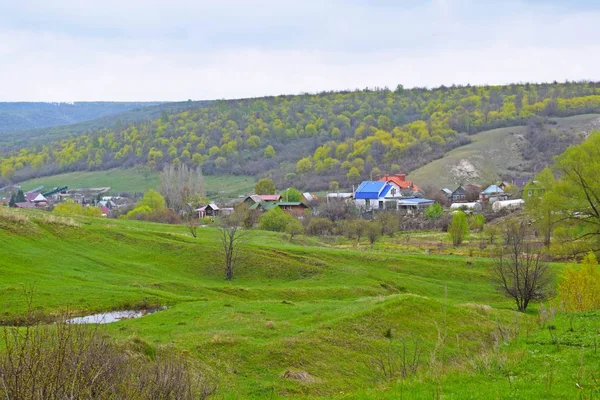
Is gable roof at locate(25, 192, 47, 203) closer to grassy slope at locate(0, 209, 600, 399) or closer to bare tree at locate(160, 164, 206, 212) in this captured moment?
bare tree at locate(160, 164, 206, 212)

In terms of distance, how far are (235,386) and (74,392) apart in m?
10.9

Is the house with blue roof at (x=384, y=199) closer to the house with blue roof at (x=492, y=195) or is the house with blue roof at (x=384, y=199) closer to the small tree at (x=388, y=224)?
the house with blue roof at (x=492, y=195)

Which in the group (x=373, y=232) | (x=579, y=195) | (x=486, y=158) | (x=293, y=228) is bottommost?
(x=373, y=232)

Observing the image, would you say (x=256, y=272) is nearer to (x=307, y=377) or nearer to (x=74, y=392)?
(x=307, y=377)

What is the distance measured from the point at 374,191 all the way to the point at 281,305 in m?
92.5

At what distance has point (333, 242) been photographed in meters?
76.7

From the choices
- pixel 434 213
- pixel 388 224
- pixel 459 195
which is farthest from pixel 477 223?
pixel 459 195

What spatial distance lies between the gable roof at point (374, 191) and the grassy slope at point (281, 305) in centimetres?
6492

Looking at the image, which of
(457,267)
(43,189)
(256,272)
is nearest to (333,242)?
(457,267)

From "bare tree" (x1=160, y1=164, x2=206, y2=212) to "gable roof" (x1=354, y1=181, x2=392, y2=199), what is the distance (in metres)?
32.6

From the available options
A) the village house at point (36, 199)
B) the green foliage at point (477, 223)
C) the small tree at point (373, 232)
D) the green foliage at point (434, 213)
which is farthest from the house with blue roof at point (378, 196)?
the village house at point (36, 199)

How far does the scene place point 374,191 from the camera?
405 feet

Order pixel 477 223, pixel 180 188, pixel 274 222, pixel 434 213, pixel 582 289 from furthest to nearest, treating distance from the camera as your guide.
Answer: pixel 180 188, pixel 434 213, pixel 477 223, pixel 274 222, pixel 582 289

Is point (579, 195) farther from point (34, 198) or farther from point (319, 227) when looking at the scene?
point (34, 198)
